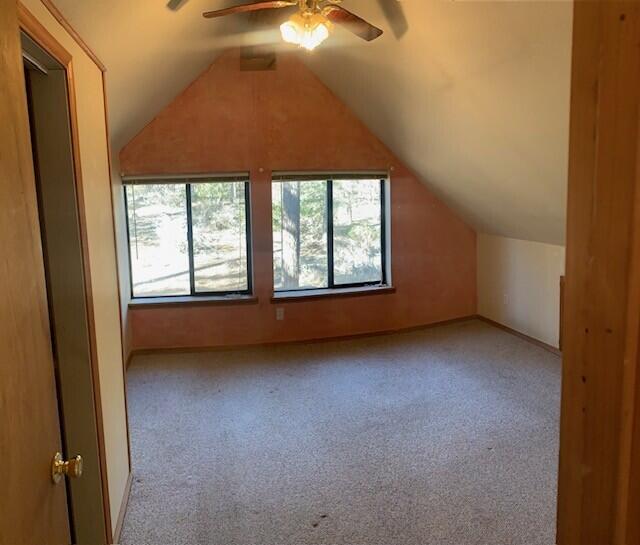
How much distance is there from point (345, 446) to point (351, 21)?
2351 mm

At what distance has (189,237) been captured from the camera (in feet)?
15.7

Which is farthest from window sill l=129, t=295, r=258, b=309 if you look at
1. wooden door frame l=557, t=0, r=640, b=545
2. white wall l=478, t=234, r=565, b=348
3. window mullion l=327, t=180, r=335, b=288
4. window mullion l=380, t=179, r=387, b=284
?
wooden door frame l=557, t=0, r=640, b=545

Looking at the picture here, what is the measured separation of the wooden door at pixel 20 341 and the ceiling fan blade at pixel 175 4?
72.5 inches

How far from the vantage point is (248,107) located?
462 centimetres

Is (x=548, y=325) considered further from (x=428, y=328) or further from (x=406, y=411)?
(x=406, y=411)

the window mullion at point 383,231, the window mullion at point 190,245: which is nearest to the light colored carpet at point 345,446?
the window mullion at point 190,245

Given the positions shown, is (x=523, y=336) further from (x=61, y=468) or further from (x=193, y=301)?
(x=61, y=468)

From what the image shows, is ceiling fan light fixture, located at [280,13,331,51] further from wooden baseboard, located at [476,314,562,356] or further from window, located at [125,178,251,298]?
wooden baseboard, located at [476,314,562,356]

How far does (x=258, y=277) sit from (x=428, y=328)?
1935mm

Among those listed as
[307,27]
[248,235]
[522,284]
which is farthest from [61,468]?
[522,284]

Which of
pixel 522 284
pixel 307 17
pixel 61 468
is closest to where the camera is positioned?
pixel 61 468

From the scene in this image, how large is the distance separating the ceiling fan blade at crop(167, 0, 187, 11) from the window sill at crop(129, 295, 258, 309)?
2.71 meters

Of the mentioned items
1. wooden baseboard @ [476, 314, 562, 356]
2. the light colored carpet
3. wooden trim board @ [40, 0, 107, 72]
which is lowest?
the light colored carpet

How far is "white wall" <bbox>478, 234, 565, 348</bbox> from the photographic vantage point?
459 centimetres
